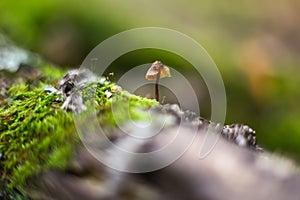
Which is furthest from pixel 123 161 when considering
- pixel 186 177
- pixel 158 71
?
pixel 158 71

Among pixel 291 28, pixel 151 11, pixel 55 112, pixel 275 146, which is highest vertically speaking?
pixel 291 28

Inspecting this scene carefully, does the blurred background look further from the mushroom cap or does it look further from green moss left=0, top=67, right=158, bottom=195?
green moss left=0, top=67, right=158, bottom=195

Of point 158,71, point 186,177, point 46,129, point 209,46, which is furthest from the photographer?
point 209,46

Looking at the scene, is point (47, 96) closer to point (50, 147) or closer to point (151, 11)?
point (50, 147)

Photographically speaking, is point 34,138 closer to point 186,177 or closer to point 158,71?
point 186,177

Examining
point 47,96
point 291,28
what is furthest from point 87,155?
point 291,28

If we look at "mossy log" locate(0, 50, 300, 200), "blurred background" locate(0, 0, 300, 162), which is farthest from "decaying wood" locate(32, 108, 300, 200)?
"blurred background" locate(0, 0, 300, 162)
